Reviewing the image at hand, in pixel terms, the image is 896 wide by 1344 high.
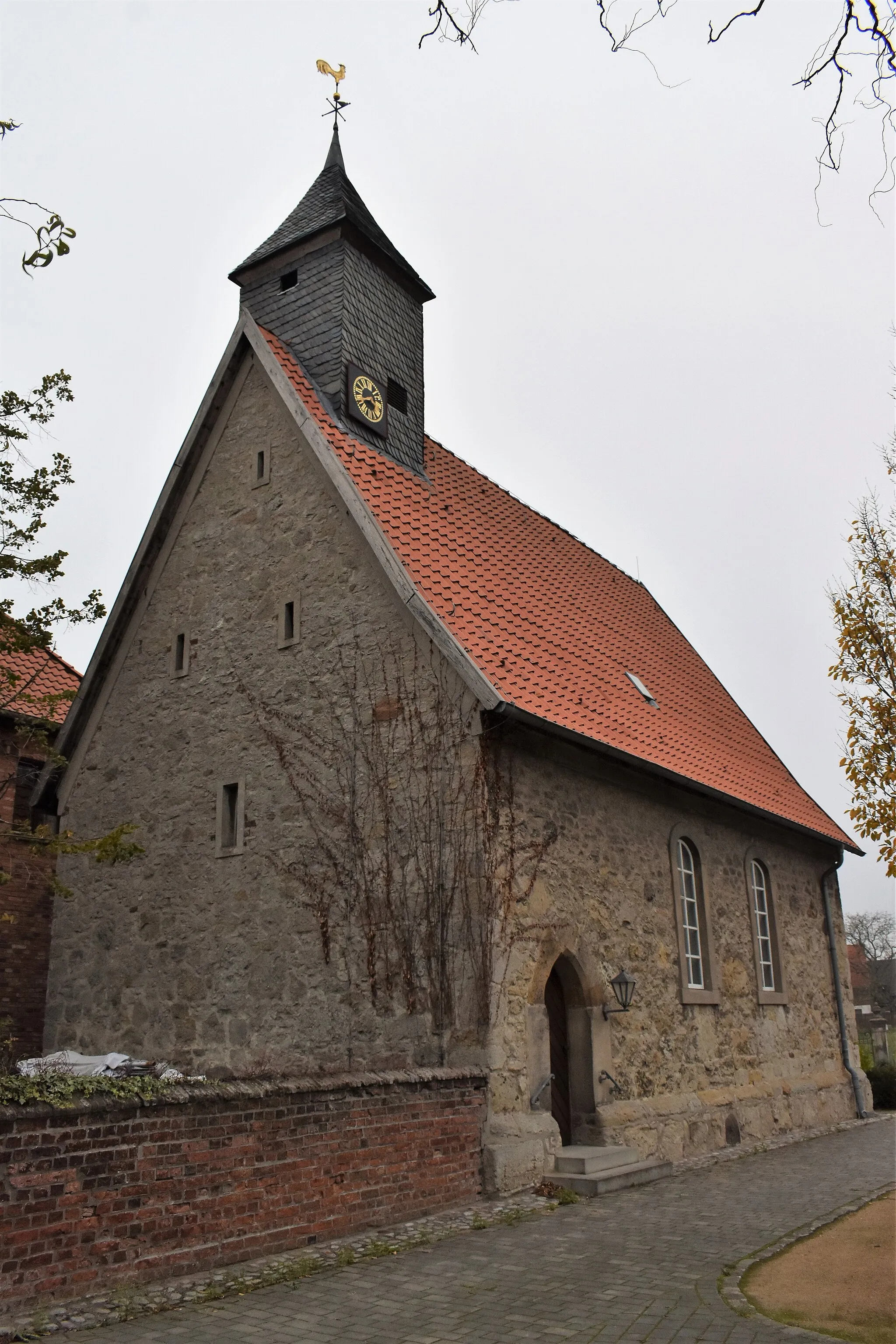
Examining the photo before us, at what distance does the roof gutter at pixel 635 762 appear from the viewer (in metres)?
9.81

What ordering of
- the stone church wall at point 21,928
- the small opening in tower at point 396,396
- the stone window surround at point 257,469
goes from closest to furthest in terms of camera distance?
the stone church wall at point 21,928 < the stone window surround at point 257,469 < the small opening in tower at point 396,396

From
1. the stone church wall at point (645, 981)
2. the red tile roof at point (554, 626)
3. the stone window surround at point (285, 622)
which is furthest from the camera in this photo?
the stone window surround at point (285, 622)

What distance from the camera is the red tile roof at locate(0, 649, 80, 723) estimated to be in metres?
13.7

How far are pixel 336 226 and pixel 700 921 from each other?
31.5 feet

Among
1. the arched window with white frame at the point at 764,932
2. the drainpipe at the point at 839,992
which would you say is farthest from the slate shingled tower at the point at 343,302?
the drainpipe at the point at 839,992

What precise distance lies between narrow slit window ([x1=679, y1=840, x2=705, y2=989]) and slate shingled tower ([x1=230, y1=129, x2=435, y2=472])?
5813 mm

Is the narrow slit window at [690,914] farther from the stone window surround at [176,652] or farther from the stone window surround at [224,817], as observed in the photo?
the stone window surround at [176,652]

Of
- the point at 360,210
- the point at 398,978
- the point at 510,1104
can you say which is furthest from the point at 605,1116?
the point at 360,210

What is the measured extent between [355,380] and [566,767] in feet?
18.2

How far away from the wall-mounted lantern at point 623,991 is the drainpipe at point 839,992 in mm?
7479

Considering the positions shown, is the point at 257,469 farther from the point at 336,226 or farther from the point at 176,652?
the point at 336,226

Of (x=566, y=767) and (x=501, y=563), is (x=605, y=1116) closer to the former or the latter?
(x=566, y=767)

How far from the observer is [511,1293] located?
6.13m

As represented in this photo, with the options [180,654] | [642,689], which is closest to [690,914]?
[642,689]
